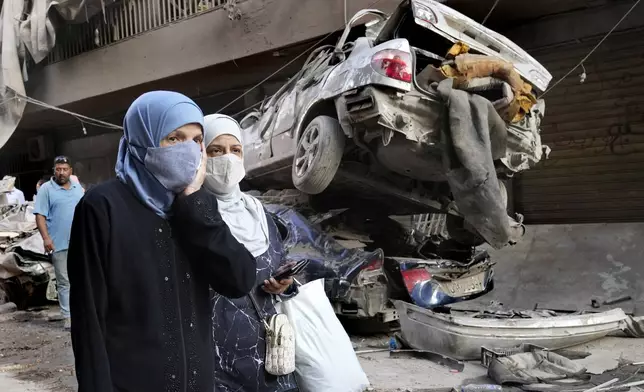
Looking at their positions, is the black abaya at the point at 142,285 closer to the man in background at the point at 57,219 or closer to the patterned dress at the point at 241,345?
the patterned dress at the point at 241,345

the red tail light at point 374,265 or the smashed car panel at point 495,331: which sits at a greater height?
the red tail light at point 374,265

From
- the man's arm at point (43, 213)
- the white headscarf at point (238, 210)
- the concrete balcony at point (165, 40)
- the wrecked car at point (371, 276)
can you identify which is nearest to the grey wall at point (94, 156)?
the concrete balcony at point (165, 40)

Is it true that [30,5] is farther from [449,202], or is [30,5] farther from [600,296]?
[600,296]

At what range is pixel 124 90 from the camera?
42.3 ft

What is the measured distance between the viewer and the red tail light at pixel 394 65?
4.76 meters

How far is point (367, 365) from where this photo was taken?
16.1ft

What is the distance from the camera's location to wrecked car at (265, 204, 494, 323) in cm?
511

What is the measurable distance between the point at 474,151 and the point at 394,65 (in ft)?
3.09

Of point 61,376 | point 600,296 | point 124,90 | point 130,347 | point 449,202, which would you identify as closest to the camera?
point 130,347

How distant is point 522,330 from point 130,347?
404 cm

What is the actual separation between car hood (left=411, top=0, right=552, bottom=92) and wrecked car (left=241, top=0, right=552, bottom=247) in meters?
0.01

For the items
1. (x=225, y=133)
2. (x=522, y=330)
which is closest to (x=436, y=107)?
(x=522, y=330)

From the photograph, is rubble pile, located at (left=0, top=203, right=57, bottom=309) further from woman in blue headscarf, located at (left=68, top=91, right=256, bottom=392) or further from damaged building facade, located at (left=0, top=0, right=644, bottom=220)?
woman in blue headscarf, located at (left=68, top=91, right=256, bottom=392)

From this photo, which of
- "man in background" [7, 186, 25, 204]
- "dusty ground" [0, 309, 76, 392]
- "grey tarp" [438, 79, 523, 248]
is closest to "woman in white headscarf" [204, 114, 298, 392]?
"grey tarp" [438, 79, 523, 248]
